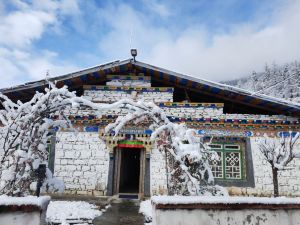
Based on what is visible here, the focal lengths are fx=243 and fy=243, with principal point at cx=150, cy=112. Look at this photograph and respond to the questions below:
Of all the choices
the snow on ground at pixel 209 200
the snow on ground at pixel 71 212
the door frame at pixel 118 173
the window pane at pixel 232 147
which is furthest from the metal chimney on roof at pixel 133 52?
the snow on ground at pixel 209 200

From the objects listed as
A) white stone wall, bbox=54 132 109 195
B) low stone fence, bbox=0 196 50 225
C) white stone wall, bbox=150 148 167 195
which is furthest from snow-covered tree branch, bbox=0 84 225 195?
white stone wall, bbox=54 132 109 195

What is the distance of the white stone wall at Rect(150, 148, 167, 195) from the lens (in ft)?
32.6

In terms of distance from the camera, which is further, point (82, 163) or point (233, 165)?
point (233, 165)

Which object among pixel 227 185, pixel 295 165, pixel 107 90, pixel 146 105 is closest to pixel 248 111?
pixel 295 165

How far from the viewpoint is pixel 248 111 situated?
38.4 ft

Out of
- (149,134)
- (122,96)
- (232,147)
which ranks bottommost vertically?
(232,147)

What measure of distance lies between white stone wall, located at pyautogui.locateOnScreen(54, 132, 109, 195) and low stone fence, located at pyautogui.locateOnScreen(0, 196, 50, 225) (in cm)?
625

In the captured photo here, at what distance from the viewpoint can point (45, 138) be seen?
14.8ft

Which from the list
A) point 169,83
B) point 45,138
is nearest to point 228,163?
point 169,83

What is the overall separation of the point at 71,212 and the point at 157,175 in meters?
4.00

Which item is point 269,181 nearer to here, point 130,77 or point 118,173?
point 118,173

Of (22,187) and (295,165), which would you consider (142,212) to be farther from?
(295,165)

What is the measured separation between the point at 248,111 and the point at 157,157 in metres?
5.04

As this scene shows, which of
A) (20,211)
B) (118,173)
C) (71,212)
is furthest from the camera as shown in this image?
(118,173)
